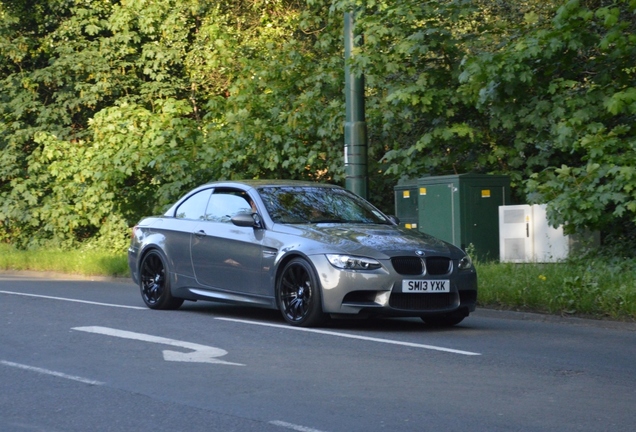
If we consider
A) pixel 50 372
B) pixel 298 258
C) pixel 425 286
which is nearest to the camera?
pixel 50 372

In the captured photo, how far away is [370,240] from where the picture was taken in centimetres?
1128

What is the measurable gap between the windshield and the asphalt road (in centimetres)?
113

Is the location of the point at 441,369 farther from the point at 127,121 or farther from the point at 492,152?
the point at 127,121

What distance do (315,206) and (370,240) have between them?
1385mm

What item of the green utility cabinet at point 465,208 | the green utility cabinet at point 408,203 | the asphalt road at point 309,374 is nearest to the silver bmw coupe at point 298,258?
the asphalt road at point 309,374

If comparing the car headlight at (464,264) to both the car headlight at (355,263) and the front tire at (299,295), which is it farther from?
the front tire at (299,295)

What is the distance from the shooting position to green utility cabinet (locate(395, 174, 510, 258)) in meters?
17.7

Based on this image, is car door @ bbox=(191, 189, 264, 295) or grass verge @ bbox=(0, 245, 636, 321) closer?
car door @ bbox=(191, 189, 264, 295)

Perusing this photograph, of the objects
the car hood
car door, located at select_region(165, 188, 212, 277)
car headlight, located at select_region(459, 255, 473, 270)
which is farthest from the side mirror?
car headlight, located at select_region(459, 255, 473, 270)

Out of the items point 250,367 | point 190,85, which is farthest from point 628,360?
point 190,85

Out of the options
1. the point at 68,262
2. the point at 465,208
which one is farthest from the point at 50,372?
the point at 68,262

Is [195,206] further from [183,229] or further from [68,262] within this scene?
[68,262]

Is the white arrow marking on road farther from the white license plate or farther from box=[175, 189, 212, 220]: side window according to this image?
box=[175, 189, 212, 220]: side window

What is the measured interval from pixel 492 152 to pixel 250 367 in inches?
435
